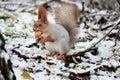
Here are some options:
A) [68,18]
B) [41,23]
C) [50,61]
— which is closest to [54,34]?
[41,23]

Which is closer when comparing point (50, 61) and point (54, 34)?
point (50, 61)

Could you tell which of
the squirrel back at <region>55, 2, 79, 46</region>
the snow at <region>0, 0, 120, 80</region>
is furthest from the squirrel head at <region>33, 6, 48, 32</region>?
the squirrel back at <region>55, 2, 79, 46</region>

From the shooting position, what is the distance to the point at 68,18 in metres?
5.22

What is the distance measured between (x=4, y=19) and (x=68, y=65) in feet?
12.8

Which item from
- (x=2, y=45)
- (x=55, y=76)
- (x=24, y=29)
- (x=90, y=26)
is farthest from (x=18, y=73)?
(x=90, y=26)

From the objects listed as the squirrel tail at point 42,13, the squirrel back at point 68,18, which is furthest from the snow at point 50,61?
the squirrel tail at point 42,13

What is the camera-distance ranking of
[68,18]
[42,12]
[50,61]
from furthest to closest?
[68,18] → [50,61] → [42,12]

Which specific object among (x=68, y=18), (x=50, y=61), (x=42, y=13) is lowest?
(x=50, y=61)

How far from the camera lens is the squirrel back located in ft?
16.9

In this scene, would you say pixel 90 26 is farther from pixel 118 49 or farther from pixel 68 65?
pixel 68 65

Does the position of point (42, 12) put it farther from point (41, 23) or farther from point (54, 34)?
point (54, 34)

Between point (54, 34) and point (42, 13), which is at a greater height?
point (42, 13)

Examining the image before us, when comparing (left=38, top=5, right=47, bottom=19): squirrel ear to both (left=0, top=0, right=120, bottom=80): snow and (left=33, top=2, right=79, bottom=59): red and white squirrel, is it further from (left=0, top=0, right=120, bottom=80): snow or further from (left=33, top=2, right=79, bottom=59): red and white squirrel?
(left=0, top=0, right=120, bottom=80): snow

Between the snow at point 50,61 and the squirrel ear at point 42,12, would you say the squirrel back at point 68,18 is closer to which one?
the snow at point 50,61
